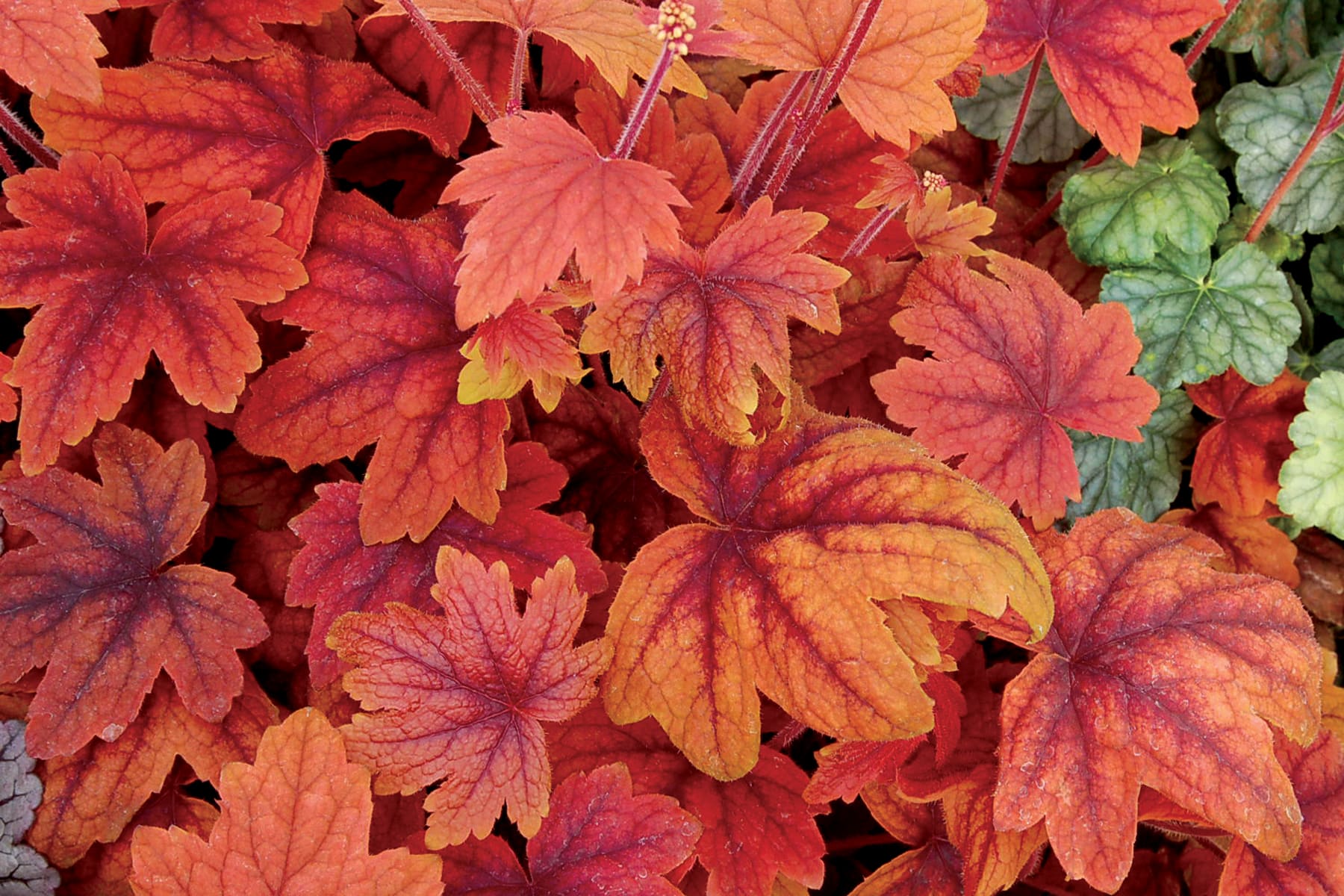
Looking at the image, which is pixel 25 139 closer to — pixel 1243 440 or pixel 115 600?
pixel 115 600

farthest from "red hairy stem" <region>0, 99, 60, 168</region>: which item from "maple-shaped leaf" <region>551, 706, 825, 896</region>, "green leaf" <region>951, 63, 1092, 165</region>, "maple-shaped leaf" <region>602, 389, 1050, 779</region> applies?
"green leaf" <region>951, 63, 1092, 165</region>

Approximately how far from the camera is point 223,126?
147cm

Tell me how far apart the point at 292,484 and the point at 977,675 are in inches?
48.0

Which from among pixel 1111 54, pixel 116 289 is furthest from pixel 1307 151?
pixel 116 289

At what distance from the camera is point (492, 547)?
1.46 metres

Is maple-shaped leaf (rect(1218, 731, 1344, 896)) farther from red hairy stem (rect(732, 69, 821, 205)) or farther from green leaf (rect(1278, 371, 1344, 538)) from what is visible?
red hairy stem (rect(732, 69, 821, 205))

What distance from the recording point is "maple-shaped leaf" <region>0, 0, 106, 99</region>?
1.22 meters

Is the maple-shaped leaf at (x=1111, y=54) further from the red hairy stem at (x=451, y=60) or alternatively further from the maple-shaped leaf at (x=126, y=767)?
the maple-shaped leaf at (x=126, y=767)

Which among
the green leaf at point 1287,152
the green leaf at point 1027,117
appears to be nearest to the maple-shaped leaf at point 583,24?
the green leaf at point 1027,117

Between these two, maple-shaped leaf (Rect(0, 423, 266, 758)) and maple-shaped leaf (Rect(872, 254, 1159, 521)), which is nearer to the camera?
maple-shaped leaf (Rect(0, 423, 266, 758))

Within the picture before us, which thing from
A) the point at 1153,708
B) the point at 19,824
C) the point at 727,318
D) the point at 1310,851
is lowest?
the point at 19,824

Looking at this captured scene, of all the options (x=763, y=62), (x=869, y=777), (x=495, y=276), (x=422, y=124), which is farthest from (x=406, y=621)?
(x=763, y=62)

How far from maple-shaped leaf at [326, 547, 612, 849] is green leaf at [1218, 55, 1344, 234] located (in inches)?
70.1

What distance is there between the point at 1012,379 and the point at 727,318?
63 cm
